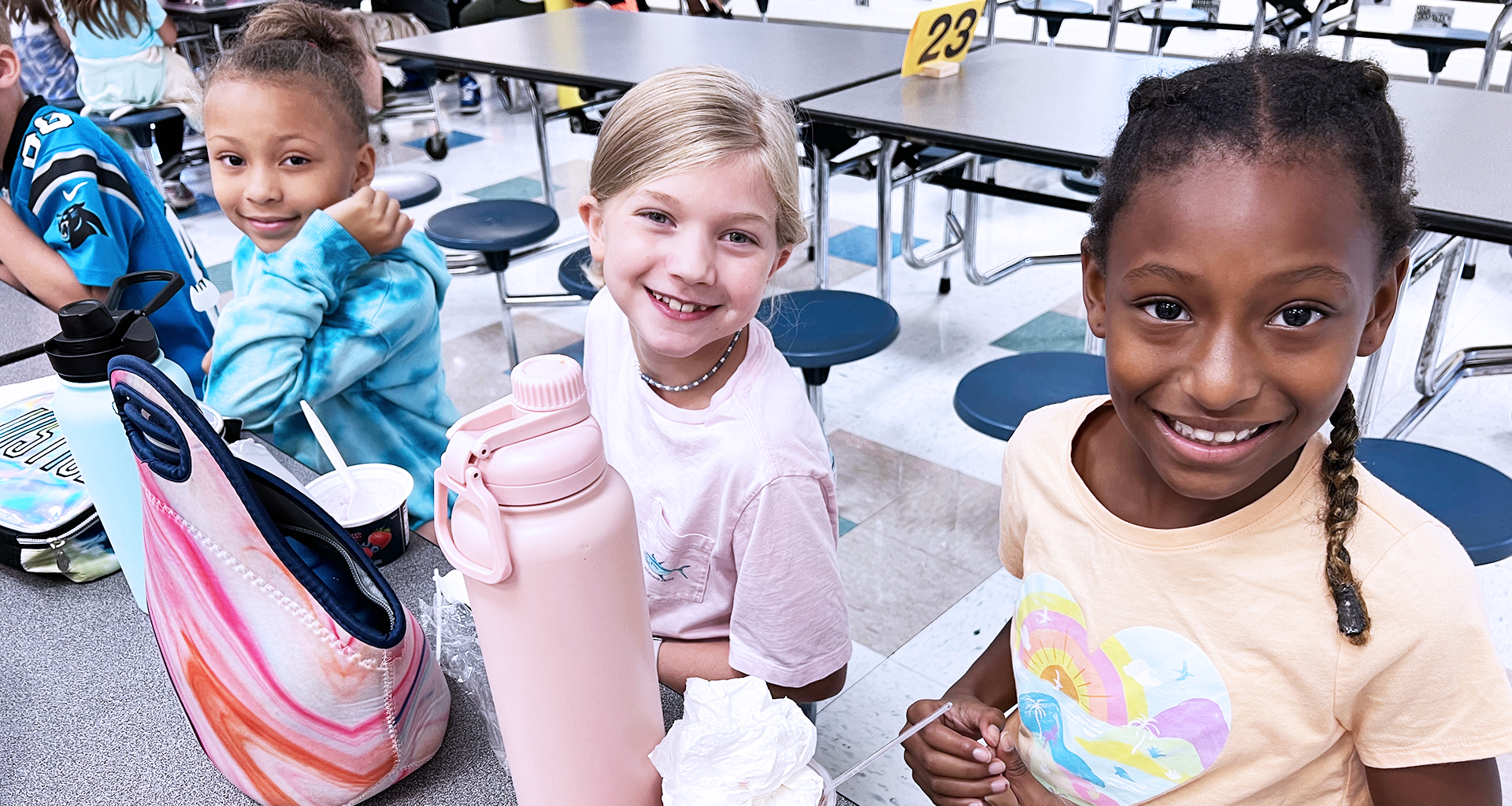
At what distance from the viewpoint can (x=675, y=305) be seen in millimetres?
874

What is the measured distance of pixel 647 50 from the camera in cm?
286

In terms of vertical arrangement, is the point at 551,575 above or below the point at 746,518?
above

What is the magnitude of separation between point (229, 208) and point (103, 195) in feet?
1.16

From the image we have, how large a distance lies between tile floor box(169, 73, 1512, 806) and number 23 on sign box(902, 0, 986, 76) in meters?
0.83

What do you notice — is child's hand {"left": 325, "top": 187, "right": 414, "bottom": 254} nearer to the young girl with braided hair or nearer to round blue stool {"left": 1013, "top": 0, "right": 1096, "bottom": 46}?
the young girl with braided hair

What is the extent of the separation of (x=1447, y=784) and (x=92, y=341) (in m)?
0.92

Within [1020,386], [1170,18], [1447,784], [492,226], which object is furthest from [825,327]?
[1170,18]

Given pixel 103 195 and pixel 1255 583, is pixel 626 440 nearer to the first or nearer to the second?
pixel 1255 583

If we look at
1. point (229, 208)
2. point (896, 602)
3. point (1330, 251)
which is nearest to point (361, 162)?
point (229, 208)

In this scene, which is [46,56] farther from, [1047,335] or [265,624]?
[265,624]

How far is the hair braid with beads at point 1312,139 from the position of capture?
1.94ft

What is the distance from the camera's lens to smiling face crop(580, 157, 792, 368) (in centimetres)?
84

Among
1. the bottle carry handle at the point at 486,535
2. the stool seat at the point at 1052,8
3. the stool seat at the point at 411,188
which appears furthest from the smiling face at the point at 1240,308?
the stool seat at the point at 1052,8

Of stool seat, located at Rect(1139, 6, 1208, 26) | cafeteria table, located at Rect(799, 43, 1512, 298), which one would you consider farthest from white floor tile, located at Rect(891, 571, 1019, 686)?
stool seat, located at Rect(1139, 6, 1208, 26)
